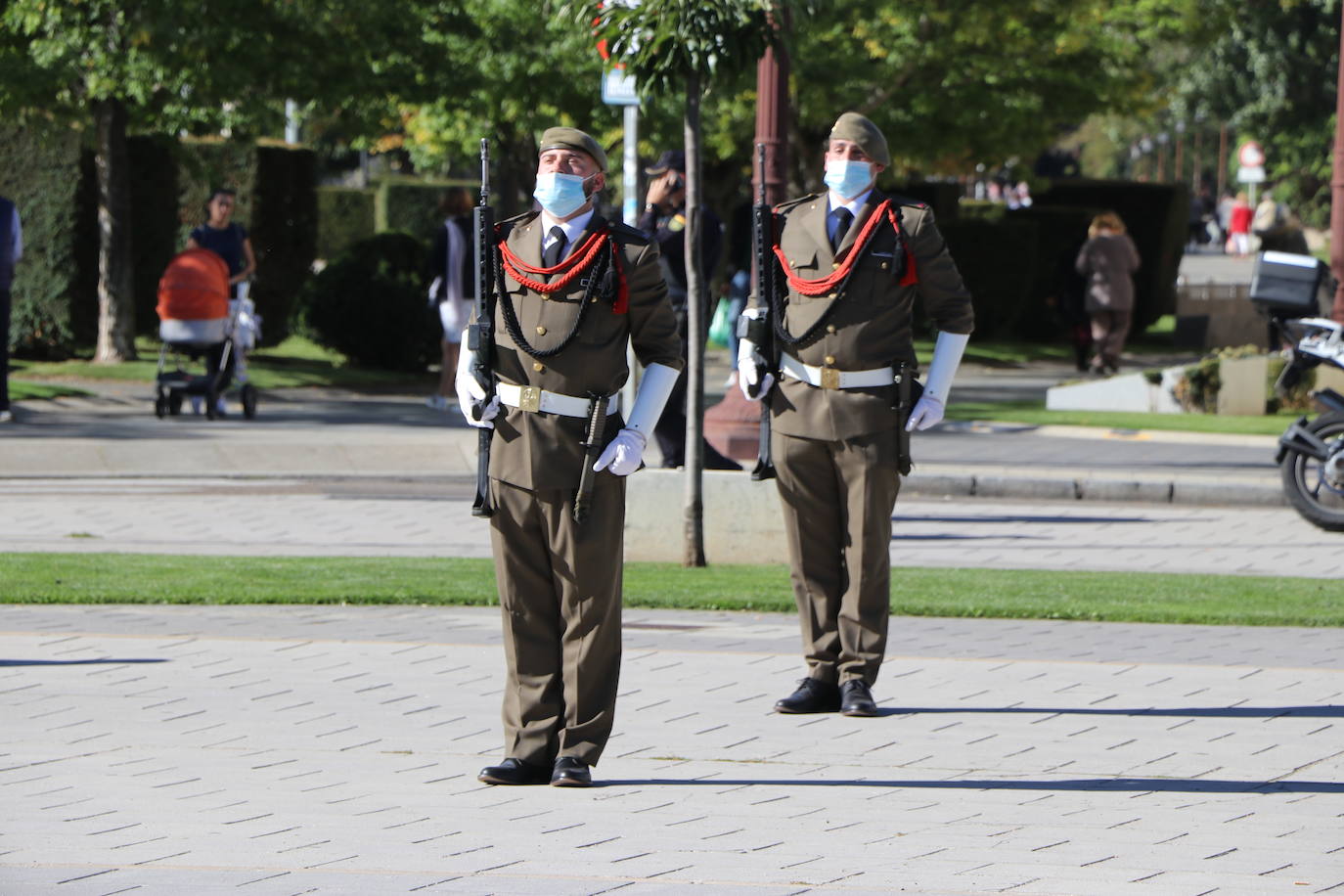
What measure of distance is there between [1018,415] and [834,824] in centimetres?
1389

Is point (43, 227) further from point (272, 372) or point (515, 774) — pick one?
point (515, 774)

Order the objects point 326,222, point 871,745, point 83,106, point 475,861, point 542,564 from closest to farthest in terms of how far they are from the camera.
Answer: point 475,861, point 542,564, point 871,745, point 83,106, point 326,222

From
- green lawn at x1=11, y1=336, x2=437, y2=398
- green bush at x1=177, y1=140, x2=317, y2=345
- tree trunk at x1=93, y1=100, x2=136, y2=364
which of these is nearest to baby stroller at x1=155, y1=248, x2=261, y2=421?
→ green lawn at x1=11, y1=336, x2=437, y2=398

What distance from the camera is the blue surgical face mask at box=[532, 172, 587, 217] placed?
231 inches

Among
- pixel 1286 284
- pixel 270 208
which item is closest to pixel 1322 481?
pixel 1286 284

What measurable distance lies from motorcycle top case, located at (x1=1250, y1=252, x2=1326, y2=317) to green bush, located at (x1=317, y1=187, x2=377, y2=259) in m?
25.9

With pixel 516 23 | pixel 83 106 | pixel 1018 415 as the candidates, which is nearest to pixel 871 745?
pixel 1018 415

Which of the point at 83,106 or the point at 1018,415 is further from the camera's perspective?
the point at 83,106

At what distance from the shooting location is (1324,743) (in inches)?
258

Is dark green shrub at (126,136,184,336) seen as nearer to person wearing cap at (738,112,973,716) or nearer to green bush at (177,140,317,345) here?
green bush at (177,140,317,345)

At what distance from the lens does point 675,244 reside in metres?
11.7

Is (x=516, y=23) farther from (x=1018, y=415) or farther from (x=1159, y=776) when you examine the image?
(x=1159, y=776)

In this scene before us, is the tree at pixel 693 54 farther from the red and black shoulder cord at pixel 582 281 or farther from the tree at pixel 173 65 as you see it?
the tree at pixel 173 65

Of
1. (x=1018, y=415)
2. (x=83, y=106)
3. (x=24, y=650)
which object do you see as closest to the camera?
(x=24, y=650)
